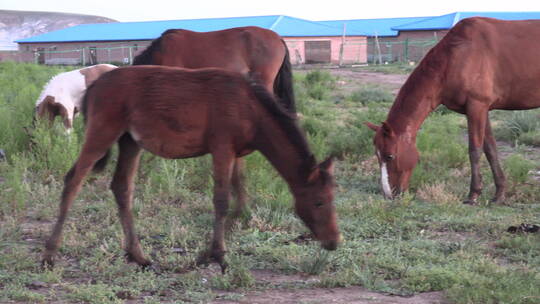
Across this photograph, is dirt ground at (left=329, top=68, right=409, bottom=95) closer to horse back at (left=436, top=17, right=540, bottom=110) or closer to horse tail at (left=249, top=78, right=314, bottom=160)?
horse back at (left=436, top=17, right=540, bottom=110)

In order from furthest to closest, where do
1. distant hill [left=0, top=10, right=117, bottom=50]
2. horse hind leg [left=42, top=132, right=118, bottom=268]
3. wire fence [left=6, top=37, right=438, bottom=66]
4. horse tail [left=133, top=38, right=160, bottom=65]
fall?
distant hill [left=0, top=10, right=117, bottom=50] < wire fence [left=6, top=37, right=438, bottom=66] < horse tail [left=133, top=38, right=160, bottom=65] < horse hind leg [left=42, top=132, right=118, bottom=268]

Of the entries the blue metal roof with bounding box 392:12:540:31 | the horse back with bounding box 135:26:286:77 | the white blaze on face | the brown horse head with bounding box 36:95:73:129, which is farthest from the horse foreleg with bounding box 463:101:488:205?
the blue metal roof with bounding box 392:12:540:31

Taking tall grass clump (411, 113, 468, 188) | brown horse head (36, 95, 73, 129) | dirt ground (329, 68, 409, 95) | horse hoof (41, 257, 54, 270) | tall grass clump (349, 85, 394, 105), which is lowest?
dirt ground (329, 68, 409, 95)

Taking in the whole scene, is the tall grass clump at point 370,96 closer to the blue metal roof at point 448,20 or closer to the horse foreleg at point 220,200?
the horse foreleg at point 220,200

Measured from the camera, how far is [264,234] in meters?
Result: 6.41

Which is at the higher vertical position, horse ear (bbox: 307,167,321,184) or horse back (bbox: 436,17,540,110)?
horse back (bbox: 436,17,540,110)

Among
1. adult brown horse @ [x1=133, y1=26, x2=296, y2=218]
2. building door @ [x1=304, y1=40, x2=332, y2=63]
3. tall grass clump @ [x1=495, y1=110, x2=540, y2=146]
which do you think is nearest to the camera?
adult brown horse @ [x1=133, y1=26, x2=296, y2=218]

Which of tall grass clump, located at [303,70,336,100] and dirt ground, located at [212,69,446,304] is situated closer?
dirt ground, located at [212,69,446,304]

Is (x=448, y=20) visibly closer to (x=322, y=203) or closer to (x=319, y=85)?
(x=319, y=85)

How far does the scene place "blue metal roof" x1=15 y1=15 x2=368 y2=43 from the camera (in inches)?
2063

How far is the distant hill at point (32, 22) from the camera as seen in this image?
96.2 meters

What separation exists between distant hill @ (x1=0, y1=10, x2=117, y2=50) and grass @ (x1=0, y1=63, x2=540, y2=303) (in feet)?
302

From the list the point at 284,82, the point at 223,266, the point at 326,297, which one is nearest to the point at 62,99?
the point at 284,82

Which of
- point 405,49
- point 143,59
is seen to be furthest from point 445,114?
point 405,49
